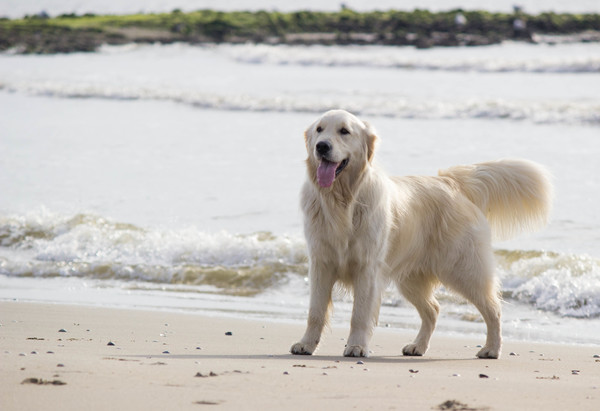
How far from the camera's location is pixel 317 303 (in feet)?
18.6

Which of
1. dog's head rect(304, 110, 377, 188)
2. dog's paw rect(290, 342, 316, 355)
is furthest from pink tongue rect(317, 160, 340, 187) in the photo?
dog's paw rect(290, 342, 316, 355)

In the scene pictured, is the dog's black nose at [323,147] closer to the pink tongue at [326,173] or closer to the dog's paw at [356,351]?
the pink tongue at [326,173]

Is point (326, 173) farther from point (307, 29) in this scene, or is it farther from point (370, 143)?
point (307, 29)

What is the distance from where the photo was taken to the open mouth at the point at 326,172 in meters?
5.46

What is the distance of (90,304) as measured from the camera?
24.8ft

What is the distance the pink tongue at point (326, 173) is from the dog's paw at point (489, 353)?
5.31 ft

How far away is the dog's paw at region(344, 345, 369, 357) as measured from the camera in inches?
214

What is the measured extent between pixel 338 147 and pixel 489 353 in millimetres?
1795

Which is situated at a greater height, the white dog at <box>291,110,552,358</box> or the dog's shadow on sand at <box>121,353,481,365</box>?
the white dog at <box>291,110,552,358</box>

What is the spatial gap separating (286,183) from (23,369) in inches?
370

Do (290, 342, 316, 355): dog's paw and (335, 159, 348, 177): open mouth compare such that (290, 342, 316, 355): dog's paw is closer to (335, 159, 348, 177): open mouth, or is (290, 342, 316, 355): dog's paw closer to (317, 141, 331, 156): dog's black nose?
(335, 159, 348, 177): open mouth

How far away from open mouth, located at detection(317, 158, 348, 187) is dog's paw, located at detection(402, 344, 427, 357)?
1388mm

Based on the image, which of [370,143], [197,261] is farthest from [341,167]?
[197,261]

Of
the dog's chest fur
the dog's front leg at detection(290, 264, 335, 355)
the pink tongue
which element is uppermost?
the pink tongue
